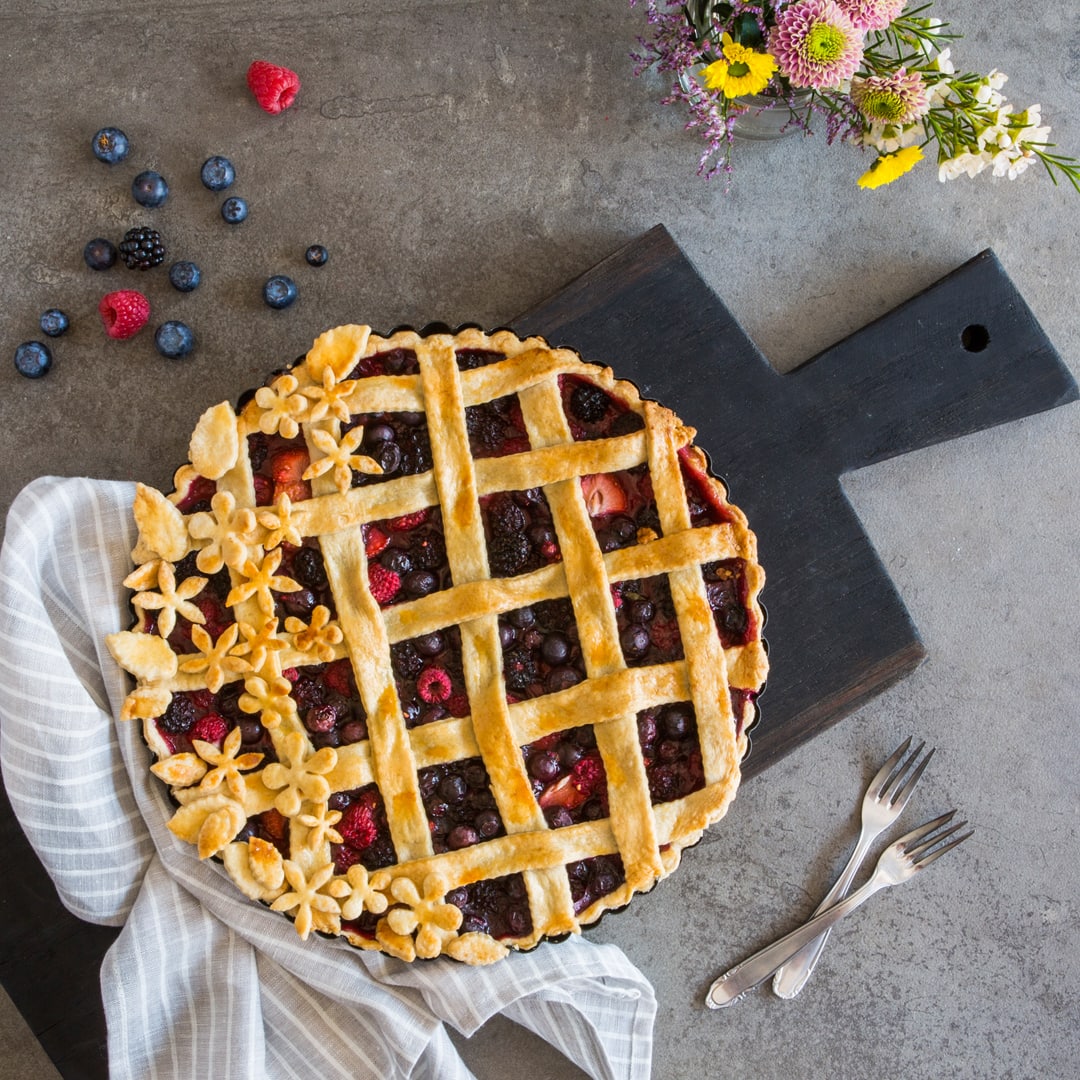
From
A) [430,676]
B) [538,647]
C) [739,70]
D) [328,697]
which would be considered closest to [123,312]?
[328,697]

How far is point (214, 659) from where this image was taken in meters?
2.01

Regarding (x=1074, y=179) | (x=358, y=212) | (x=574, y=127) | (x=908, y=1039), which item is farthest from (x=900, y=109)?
(x=908, y=1039)

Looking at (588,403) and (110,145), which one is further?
(110,145)

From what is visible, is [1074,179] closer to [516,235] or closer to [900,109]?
[900,109]

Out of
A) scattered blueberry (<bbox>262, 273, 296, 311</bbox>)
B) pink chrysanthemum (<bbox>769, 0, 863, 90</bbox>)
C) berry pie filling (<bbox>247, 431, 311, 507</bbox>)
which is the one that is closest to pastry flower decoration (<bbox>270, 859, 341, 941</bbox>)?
berry pie filling (<bbox>247, 431, 311, 507</bbox>)

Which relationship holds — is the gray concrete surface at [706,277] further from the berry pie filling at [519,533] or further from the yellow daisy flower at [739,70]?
the berry pie filling at [519,533]

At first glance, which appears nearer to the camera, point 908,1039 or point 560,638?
point 560,638

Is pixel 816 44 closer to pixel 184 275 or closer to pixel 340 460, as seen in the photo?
pixel 340 460

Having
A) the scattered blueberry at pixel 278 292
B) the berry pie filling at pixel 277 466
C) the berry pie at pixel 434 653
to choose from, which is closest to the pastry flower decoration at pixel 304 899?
the berry pie at pixel 434 653

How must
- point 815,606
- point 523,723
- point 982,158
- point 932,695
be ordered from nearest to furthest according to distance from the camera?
Answer: point 523,723
point 982,158
point 815,606
point 932,695

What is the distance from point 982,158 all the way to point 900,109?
0.86 ft

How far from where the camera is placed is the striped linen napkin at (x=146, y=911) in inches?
81.4

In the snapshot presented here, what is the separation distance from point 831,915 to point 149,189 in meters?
2.43

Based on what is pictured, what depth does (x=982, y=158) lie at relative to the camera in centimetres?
226
